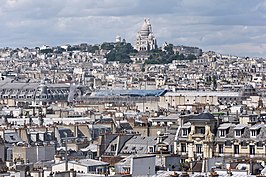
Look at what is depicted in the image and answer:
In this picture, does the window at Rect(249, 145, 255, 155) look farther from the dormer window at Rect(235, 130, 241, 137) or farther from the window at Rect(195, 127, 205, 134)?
the window at Rect(195, 127, 205, 134)

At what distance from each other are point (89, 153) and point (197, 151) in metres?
5.52

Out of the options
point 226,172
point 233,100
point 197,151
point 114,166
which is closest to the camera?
point 226,172

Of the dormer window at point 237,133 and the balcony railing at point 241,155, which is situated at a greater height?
the dormer window at point 237,133

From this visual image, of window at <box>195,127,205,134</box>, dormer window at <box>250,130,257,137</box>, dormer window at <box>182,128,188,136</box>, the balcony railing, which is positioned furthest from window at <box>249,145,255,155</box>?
dormer window at <box>182,128,188,136</box>

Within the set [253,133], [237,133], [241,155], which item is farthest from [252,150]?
[237,133]

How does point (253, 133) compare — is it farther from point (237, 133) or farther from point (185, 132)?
point (185, 132)

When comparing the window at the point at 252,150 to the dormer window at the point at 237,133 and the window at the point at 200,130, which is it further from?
the window at the point at 200,130

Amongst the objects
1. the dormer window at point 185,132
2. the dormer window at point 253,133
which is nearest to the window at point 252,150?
the dormer window at point 253,133

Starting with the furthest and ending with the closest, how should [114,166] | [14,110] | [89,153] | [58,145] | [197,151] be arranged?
[14,110] < [58,145] < [89,153] < [197,151] < [114,166]

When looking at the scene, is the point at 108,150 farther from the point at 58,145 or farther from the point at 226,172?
the point at 226,172

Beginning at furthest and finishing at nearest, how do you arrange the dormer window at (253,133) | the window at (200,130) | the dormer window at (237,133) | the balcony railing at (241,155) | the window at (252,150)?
1. the window at (200,130)
2. the dormer window at (237,133)
3. the dormer window at (253,133)
4. the window at (252,150)
5. the balcony railing at (241,155)

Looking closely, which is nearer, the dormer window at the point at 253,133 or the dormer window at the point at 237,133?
the dormer window at the point at 253,133

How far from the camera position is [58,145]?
2168 inches

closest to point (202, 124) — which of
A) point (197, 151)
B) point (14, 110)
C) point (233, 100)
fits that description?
point (197, 151)
